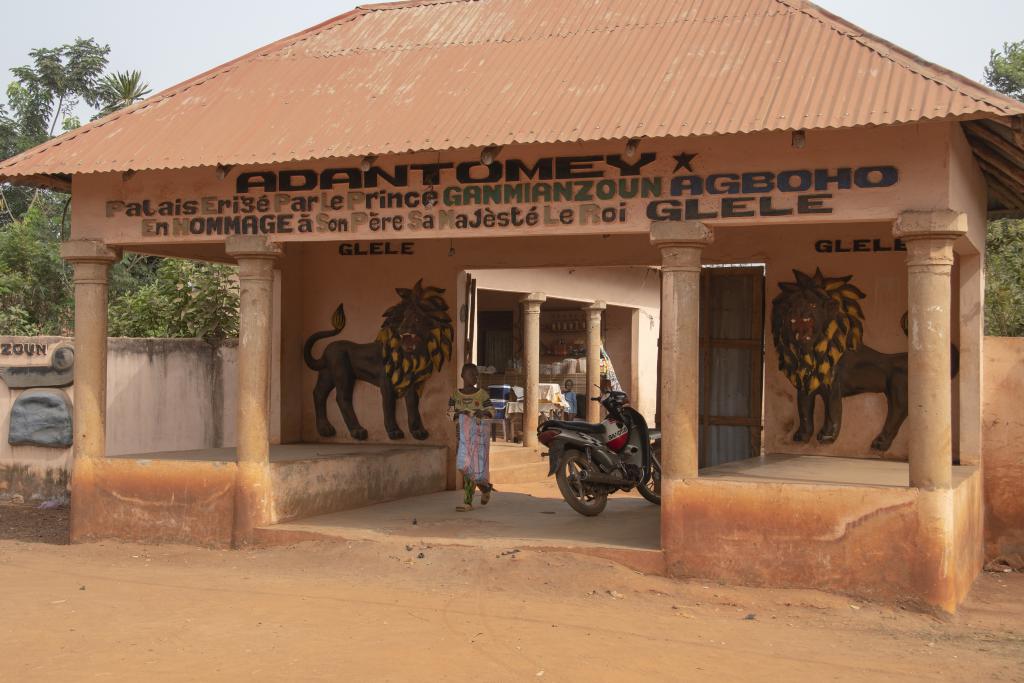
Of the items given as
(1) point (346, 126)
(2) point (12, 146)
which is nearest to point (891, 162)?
(1) point (346, 126)

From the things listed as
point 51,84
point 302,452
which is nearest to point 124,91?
point 51,84

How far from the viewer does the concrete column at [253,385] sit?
9305 millimetres

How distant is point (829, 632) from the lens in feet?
23.1

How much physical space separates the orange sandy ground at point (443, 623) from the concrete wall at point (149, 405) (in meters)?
3.24

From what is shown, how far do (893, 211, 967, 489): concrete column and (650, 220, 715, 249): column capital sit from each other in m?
1.30

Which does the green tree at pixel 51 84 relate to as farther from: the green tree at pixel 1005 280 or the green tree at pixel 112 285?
the green tree at pixel 1005 280

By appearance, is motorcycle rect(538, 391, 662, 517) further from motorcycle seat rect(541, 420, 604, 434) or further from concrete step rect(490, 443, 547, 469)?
concrete step rect(490, 443, 547, 469)

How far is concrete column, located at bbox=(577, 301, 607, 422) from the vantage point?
18.0 m

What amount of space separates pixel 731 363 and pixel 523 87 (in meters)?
4.01

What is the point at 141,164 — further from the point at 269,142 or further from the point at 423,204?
the point at 423,204

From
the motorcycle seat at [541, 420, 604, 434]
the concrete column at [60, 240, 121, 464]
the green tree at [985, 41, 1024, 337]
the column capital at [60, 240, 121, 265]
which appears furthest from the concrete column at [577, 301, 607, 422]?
the column capital at [60, 240, 121, 265]

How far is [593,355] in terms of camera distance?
59.4 feet

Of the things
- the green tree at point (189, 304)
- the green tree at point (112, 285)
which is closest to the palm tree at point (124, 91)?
the green tree at point (112, 285)

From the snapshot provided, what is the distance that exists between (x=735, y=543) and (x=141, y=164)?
5.54 m
